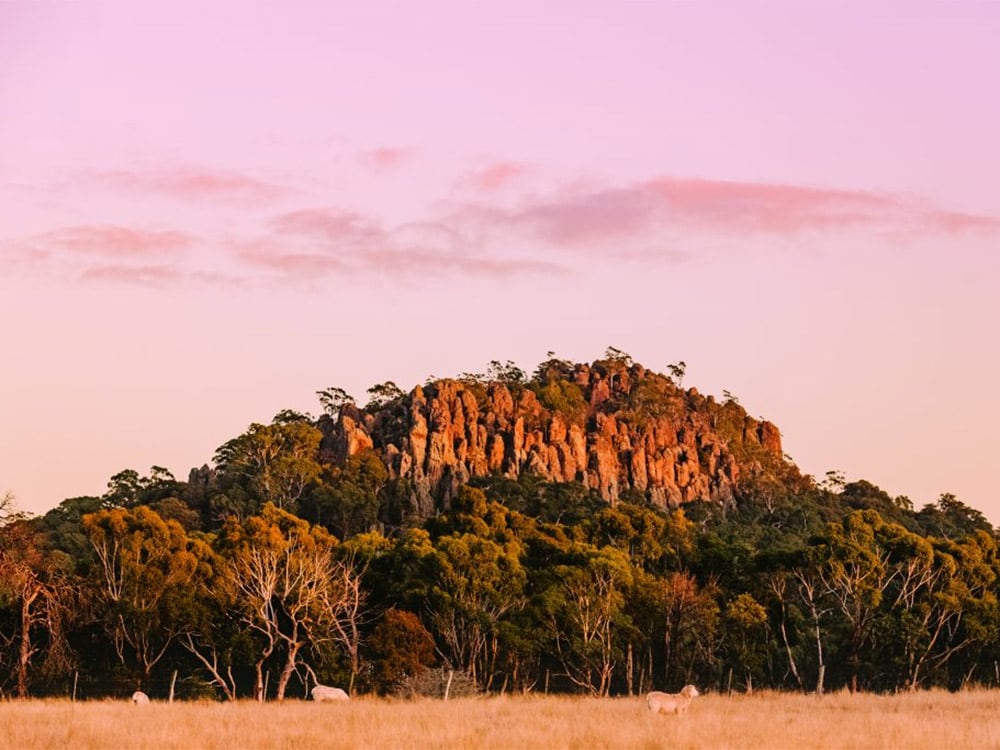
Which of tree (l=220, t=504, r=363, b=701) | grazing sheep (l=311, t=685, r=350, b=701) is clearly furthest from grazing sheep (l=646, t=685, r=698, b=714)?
tree (l=220, t=504, r=363, b=701)

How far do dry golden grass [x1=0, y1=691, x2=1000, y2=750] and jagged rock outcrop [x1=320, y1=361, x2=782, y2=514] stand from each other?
101m

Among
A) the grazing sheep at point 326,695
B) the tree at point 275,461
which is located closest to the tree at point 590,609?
the grazing sheep at point 326,695

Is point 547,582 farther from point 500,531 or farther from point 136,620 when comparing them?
point 136,620

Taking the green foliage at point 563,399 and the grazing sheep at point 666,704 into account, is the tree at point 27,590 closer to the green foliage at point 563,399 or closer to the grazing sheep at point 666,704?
the grazing sheep at point 666,704

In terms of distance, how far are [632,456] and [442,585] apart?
107 meters

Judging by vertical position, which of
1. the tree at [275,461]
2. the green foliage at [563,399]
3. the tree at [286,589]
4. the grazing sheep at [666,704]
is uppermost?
the green foliage at [563,399]

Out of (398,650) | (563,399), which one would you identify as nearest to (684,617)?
(398,650)

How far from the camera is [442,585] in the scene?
210 feet

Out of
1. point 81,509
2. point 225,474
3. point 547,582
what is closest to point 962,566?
point 547,582

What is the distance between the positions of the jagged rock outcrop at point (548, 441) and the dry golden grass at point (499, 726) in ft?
331

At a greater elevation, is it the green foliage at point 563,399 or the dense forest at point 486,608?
the green foliage at point 563,399

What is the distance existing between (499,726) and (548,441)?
136178 millimetres

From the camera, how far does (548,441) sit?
16688 cm

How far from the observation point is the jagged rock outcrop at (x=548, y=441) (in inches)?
6053
